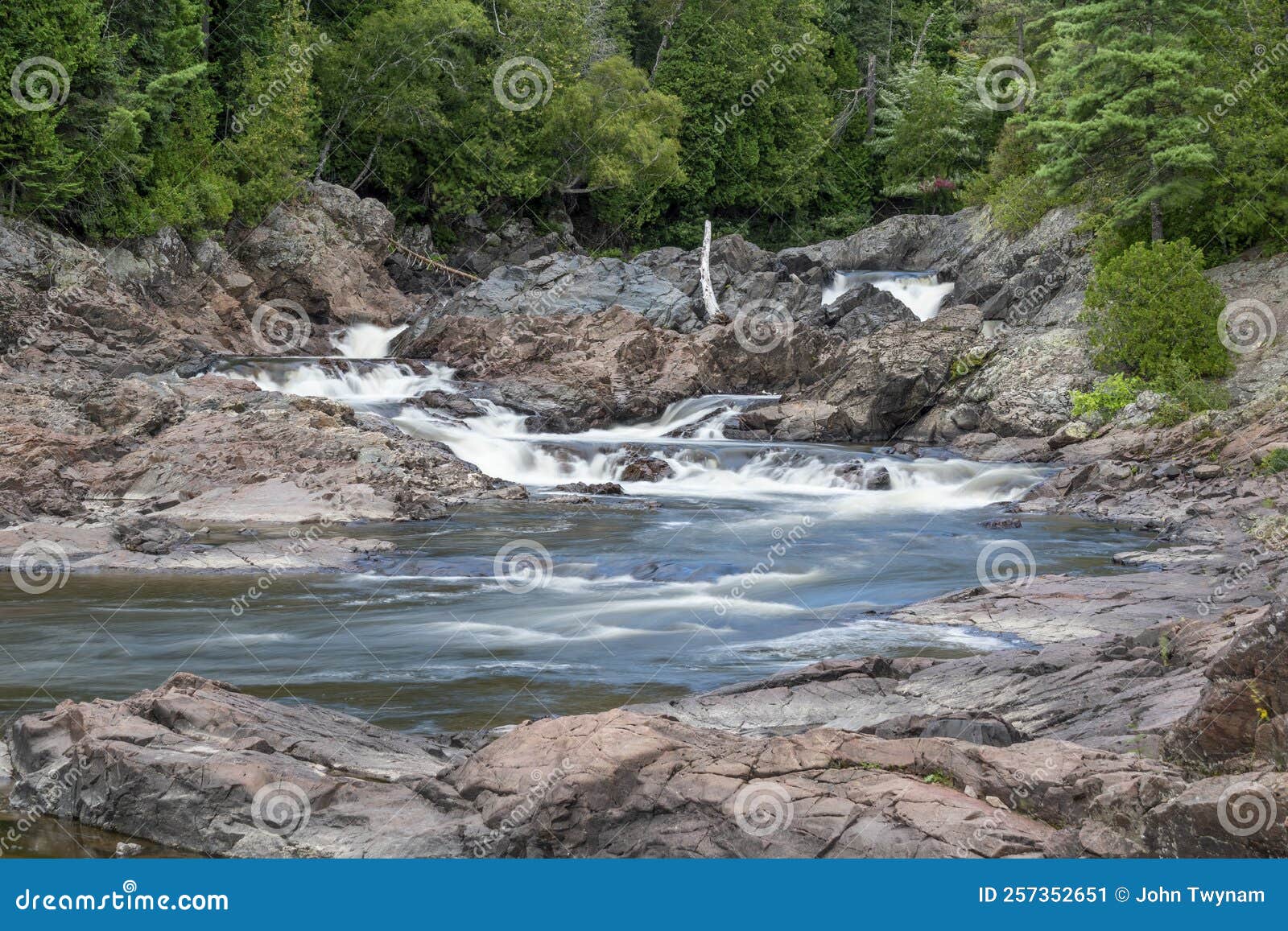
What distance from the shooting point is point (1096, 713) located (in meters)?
7.79

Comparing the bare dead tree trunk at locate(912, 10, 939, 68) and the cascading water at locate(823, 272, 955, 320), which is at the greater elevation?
the bare dead tree trunk at locate(912, 10, 939, 68)

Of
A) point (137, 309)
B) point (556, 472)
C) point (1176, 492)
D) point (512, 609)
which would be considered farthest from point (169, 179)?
point (1176, 492)

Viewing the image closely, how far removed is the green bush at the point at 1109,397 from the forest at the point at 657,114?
14.2 feet

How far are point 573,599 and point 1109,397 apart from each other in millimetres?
15233

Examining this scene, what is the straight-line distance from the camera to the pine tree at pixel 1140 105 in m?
25.6

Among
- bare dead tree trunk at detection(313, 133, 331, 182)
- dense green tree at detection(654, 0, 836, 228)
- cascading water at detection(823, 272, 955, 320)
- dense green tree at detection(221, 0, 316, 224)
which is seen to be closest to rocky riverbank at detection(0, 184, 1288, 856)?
cascading water at detection(823, 272, 955, 320)

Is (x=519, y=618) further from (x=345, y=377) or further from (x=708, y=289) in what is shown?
(x=708, y=289)

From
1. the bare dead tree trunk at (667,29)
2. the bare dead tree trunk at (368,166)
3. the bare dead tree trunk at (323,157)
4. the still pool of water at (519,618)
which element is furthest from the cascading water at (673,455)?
the bare dead tree trunk at (667,29)

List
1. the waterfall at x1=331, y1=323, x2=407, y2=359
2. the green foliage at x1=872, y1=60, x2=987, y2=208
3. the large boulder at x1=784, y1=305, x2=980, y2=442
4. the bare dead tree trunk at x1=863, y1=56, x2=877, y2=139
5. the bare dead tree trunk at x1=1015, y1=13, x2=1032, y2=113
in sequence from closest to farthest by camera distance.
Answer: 1. the large boulder at x1=784, y1=305, x2=980, y2=442
2. the waterfall at x1=331, y1=323, x2=407, y2=359
3. the bare dead tree trunk at x1=1015, y1=13, x2=1032, y2=113
4. the green foliage at x1=872, y1=60, x2=987, y2=208
5. the bare dead tree trunk at x1=863, y1=56, x2=877, y2=139

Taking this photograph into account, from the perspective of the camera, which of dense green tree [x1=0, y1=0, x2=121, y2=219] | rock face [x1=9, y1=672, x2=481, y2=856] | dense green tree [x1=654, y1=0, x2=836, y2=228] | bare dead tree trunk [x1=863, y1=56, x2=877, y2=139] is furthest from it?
bare dead tree trunk [x1=863, y1=56, x2=877, y2=139]

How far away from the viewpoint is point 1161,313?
81.0 ft

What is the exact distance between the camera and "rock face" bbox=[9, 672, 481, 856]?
20.1 ft

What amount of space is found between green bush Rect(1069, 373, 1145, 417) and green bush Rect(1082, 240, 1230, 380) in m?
0.47

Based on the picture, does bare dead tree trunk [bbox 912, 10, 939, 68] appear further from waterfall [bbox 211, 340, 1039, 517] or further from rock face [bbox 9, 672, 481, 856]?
rock face [bbox 9, 672, 481, 856]
